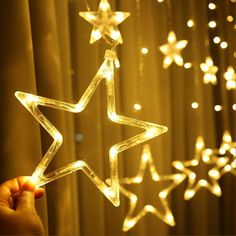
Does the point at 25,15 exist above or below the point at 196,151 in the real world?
above

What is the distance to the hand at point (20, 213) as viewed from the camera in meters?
0.68

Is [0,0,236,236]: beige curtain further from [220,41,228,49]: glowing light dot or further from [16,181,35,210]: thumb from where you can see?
[16,181,35,210]: thumb

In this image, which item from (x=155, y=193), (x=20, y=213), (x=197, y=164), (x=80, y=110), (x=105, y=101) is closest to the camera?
(x=20, y=213)

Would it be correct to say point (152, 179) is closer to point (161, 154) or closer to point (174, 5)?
point (161, 154)

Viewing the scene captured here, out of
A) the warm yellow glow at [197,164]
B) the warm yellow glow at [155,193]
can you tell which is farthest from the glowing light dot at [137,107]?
the warm yellow glow at [197,164]

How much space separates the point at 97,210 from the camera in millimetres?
1220

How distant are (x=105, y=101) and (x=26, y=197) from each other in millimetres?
612

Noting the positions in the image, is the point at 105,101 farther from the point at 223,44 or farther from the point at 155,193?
the point at 223,44

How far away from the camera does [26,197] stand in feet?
2.47

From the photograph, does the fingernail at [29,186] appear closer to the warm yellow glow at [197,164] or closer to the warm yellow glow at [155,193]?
the warm yellow glow at [155,193]

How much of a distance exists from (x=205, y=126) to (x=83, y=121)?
676 mm

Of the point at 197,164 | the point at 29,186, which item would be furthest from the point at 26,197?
the point at 197,164

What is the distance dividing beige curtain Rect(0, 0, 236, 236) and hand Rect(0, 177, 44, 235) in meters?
0.15

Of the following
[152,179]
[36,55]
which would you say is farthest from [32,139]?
[152,179]
